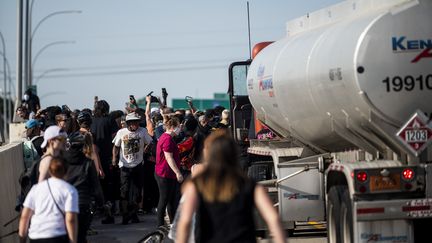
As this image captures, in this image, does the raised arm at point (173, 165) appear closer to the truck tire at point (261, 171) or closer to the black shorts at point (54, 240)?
the truck tire at point (261, 171)

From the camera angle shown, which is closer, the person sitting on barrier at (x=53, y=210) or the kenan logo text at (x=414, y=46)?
the person sitting on barrier at (x=53, y=210)

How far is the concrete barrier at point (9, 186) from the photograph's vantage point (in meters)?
14.0

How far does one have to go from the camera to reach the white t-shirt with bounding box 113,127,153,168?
19766 millimetres

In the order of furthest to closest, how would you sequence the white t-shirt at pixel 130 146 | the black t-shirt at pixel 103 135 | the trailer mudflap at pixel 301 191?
the black t-shirt at pixel 103 135, the white t-shirt at pixel 130 146, the trailer mudflap at pixel 301 191

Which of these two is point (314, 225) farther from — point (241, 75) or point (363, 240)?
point (363, 240)

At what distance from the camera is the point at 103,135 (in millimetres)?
21156

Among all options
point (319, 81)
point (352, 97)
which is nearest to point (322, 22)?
point (319, 81)

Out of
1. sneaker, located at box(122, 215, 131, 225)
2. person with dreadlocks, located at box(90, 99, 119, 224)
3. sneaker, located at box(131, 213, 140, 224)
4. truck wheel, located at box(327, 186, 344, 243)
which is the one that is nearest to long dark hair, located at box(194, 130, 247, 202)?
truck wheel, located at box(327, 186, 344, 243)

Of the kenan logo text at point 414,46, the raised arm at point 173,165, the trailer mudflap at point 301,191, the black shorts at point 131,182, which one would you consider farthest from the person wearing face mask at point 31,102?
the kenan logo text at point 414,46

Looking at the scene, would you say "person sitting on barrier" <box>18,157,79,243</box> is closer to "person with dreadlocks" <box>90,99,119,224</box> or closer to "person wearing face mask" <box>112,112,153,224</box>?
"person wearing face mask" <box>112,112,153,224</box>

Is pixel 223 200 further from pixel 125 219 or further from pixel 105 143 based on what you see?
pixel 105 143

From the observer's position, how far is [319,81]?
43.0 feet

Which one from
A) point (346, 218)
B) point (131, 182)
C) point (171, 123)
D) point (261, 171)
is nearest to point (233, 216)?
point (346, 218)

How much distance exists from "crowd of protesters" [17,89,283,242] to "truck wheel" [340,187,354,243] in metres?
2.05
